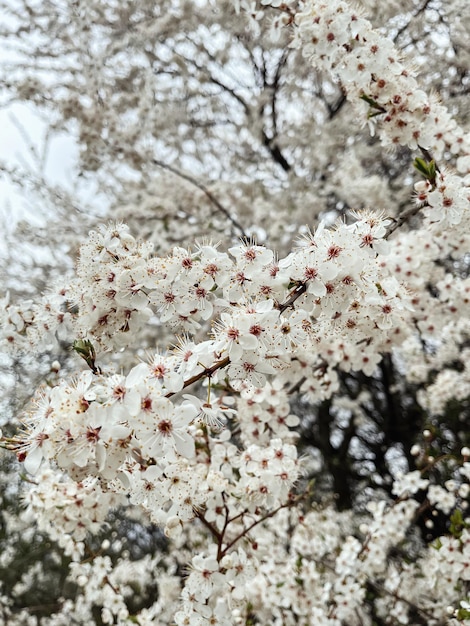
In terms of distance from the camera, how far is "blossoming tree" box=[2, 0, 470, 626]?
1238mm

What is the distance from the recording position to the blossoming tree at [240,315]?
1238 mm

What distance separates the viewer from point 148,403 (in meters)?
1.09

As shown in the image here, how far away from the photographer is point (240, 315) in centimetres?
121

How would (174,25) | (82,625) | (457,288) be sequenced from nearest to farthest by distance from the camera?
1. (457,288)
2. (174,25)
3. (82,625)

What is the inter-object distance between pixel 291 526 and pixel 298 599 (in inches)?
104

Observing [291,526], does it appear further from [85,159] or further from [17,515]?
[85,159]

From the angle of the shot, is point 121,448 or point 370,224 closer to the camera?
point 121,448

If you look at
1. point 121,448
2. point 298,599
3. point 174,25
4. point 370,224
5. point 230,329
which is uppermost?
point 174,25

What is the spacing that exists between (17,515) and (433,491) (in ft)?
21.3

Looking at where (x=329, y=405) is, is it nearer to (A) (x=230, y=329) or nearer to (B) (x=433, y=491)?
(B) (x=433, y=491)

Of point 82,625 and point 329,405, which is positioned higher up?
point 329,405

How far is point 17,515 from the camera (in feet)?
24.1

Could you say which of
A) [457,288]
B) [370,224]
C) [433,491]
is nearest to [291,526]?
[433,491]

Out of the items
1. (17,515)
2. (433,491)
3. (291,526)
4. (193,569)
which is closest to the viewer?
(193,569)
